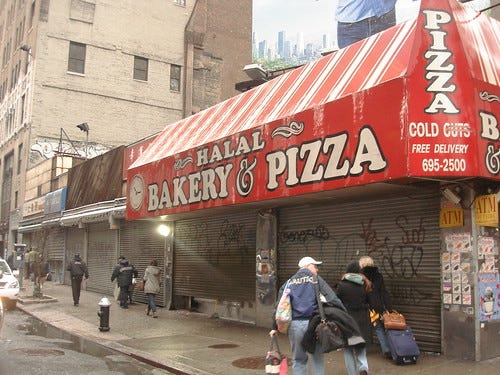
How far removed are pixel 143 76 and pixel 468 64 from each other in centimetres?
3007

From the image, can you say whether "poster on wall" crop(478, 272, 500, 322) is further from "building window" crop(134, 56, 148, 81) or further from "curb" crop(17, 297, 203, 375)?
"building window" crop(134, 56, 148, 81)

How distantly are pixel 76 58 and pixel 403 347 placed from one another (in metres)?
30.3

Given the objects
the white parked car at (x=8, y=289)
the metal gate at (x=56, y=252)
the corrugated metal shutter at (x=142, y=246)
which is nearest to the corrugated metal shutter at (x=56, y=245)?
the metal gate at (x=56, y=252)

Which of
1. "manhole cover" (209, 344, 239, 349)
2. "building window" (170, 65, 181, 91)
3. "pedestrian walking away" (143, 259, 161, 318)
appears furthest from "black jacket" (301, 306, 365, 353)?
"building window" (170, 65, 181, 91)

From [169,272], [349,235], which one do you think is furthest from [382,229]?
[169,272]

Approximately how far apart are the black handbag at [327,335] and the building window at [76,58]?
→ 100 feet

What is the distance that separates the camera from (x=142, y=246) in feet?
59.6

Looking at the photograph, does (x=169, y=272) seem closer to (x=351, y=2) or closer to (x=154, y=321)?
(x=154, y=321)

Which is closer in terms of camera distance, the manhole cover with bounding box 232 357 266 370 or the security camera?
the security camera

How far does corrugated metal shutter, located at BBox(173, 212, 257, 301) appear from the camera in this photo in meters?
13.1

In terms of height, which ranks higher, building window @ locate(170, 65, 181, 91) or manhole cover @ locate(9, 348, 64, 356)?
building window @ locate(170, 65, 181, 91)

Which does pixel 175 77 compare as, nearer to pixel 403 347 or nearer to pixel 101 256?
pixel 101 256

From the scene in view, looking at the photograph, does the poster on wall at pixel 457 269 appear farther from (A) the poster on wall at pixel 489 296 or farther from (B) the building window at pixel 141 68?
(B) the building window at pixel 141 68

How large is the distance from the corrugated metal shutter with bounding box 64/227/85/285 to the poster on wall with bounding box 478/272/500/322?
19.2 metres
